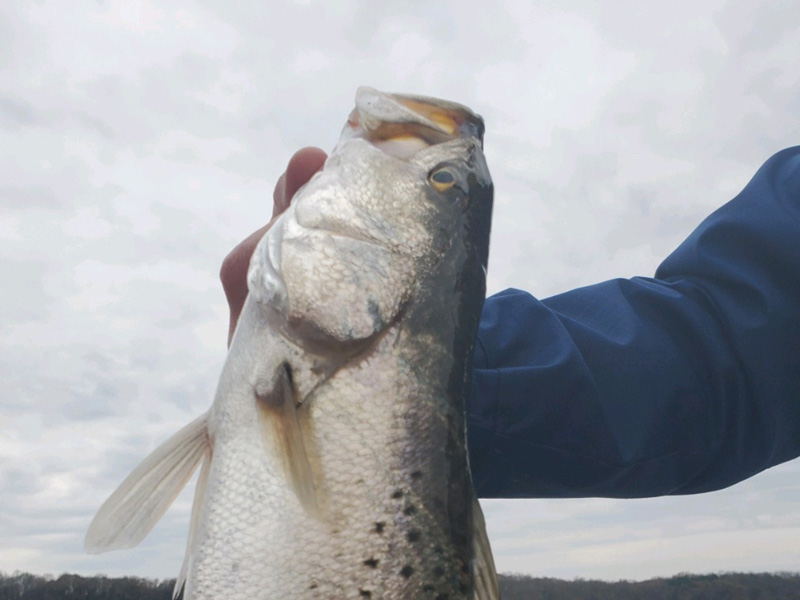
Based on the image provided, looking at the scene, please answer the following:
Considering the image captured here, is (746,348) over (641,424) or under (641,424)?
over

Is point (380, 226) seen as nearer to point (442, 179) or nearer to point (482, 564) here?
point (442, 179)

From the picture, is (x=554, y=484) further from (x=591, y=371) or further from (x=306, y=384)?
(x=306, y=384)

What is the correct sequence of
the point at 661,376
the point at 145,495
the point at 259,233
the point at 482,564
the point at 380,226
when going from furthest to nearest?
the point at 661,376
the point at 259,233
the point at 380,226
the point at 145,495
the point at 482,564

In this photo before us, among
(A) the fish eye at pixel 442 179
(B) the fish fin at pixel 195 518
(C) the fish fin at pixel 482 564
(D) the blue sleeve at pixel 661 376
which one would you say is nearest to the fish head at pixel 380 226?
(A) the fish eye at pixel 442 179

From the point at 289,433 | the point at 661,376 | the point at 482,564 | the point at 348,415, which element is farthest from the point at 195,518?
the point at 661,376

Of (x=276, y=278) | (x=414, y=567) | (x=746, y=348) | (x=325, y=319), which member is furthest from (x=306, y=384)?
(x=746, y=348)

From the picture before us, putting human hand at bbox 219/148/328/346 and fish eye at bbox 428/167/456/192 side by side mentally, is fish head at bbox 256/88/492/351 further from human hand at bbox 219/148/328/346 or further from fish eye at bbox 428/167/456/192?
human hand at bbox 219/148/328/346

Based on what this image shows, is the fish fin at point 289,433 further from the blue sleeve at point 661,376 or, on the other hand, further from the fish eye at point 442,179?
the blue sleeve at point 661,376
